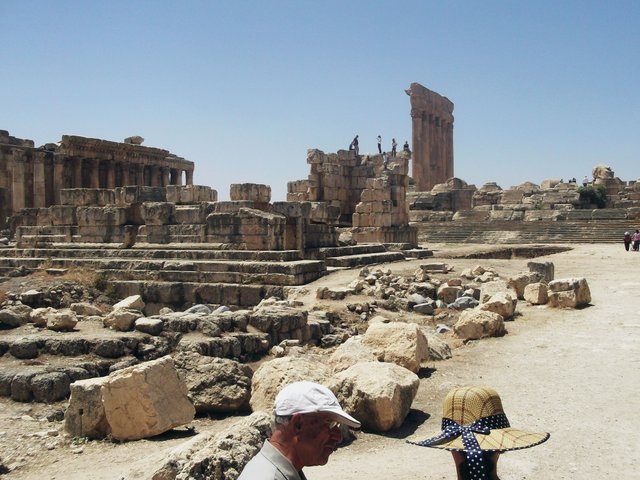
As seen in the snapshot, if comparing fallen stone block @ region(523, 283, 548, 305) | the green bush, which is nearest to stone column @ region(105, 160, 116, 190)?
the green bush

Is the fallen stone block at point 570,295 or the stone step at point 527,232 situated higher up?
the stone step at point 527,232

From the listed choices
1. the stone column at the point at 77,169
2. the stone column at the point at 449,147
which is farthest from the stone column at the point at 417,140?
the stone column at the point at 77,169

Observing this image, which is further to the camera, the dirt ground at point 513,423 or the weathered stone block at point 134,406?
the weathered stone block at point 134,406

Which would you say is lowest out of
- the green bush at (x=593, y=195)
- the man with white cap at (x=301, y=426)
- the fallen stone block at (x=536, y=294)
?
the fallen stone block at (x=536, y=294)

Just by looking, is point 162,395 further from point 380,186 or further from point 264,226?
point 380,186

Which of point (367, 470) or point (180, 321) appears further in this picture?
point (180, 321)

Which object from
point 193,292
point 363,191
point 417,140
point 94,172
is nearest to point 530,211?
point 417,140

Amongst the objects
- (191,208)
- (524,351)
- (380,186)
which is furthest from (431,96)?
(524,351)

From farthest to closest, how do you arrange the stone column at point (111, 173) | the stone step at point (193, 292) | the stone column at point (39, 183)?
the stone column at point (111, 173)
the stone column at point (39, 183)
the stone step at point (193, 292)

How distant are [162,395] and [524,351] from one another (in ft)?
15.5

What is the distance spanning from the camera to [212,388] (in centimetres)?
641

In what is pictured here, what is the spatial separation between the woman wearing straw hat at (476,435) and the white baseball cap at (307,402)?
593 millimetres

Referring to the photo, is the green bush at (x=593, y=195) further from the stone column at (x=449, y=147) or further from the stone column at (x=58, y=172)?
the stone column at (x=58, y=172)

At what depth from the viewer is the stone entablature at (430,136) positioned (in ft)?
156
